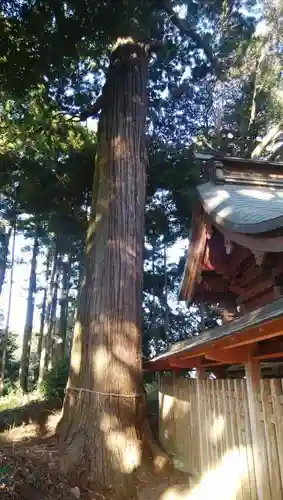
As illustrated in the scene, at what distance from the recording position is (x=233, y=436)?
10.7 feet

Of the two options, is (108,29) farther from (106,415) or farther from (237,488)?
(237,488)

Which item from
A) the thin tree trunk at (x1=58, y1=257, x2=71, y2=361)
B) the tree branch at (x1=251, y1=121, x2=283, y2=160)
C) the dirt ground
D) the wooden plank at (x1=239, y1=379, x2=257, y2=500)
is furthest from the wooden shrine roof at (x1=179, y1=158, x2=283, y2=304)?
the thin tree trunk at (x1=58, y1=257, x2=71, y2=361)

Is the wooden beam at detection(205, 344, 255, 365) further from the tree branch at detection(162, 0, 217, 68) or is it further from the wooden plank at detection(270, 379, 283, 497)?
the tree branch at detection(162, 0, 217, 68)

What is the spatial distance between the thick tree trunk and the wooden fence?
2.19ft

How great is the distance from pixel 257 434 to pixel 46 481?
7.62 ft

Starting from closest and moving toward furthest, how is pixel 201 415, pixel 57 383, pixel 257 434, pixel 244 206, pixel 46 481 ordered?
pixel 257 434
pixel 46 481
pixel 201 415
pixel 244 206
pixel 57 383

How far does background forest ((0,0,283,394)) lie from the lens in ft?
18.0

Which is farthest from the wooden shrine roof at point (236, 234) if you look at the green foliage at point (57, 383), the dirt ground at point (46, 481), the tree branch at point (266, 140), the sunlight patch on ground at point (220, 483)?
the tree branch at point (266, 140)

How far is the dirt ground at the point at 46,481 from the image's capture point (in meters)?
3.40

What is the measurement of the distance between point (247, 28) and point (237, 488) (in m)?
7.03

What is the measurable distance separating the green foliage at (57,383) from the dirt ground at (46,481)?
11.4 feet

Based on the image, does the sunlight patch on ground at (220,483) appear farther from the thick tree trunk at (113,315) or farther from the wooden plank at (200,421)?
the thick tree trunk at (113,315)

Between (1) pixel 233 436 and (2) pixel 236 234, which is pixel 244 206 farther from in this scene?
(1) pixel 233 436

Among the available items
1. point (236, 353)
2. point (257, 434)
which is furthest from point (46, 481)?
point (236, 353)
